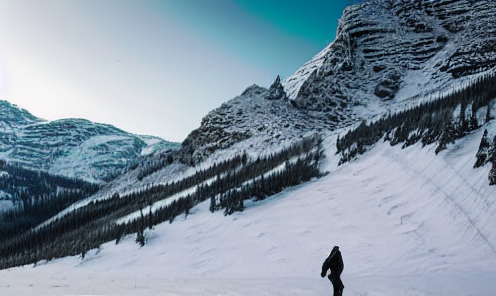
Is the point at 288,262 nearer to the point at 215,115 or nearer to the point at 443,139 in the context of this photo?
the point at 443,139

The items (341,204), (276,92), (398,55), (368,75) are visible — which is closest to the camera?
(341,204)

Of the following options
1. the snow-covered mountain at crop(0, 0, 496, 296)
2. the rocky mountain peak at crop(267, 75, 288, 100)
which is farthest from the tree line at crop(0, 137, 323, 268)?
the rocky mountain peak at crop(267, 75, 288, 100)

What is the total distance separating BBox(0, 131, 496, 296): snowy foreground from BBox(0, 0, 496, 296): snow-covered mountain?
11cm

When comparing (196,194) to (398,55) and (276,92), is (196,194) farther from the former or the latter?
(398,55)

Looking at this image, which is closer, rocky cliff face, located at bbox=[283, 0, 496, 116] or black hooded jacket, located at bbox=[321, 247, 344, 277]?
black hooded jacket, located at bbox=[321, 247, 344, 277]

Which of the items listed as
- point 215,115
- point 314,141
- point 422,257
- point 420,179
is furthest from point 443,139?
point 215,115

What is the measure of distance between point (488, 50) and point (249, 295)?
92448 millimetres

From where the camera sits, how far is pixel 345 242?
20.4 meters

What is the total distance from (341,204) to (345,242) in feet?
25.6

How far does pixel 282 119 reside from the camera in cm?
8512

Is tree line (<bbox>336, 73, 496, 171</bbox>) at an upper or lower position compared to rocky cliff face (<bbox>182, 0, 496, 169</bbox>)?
lower

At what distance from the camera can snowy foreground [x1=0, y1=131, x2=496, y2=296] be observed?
13.7m

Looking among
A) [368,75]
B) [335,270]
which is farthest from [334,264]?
[368,75]

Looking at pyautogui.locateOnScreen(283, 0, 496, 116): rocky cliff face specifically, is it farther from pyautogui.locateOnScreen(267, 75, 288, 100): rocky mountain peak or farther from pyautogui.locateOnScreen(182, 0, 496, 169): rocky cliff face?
pyautogui.locateOnScreen(267, 75, 288, 100): rocky mountain peak
